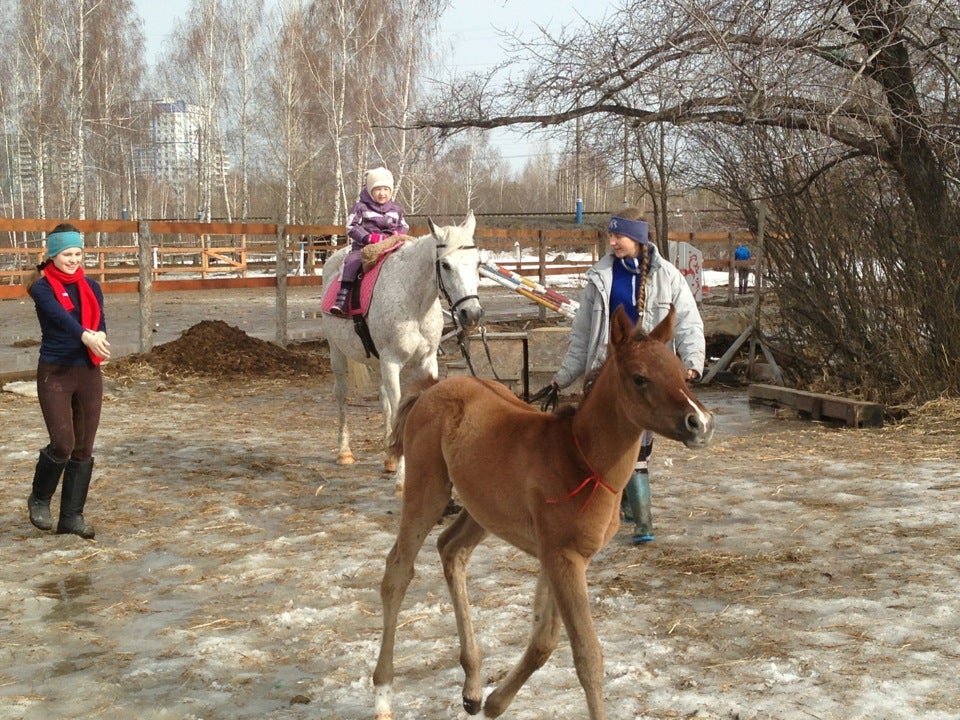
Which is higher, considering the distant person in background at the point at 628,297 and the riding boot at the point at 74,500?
the distant person in background at the point at 628,297

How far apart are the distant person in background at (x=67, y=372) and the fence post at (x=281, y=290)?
343 inches

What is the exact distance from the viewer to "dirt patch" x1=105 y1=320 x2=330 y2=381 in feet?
40.9

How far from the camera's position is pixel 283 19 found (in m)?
41.7

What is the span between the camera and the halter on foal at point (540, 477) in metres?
3.11

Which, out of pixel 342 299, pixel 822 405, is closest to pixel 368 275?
pixel 342 299

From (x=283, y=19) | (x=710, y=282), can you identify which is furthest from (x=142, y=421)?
(x=283, y=19)

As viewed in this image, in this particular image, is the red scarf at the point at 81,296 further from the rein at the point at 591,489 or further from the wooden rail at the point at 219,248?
the wooden rail at the point at 219,248

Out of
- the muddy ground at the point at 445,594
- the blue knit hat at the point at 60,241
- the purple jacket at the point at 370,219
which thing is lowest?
the muddy ground at the point at 445,594

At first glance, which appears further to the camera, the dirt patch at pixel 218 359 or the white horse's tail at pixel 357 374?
the dirt patch at pixel 218 359

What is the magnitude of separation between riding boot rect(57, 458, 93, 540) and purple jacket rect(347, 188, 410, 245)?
3083 mm

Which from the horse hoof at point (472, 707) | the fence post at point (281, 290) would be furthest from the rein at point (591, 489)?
the fence post at point (281, 290)

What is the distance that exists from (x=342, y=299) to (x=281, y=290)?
7426 mm

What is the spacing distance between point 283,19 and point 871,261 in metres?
36.6

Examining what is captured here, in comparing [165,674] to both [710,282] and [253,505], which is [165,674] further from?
[710,282]
